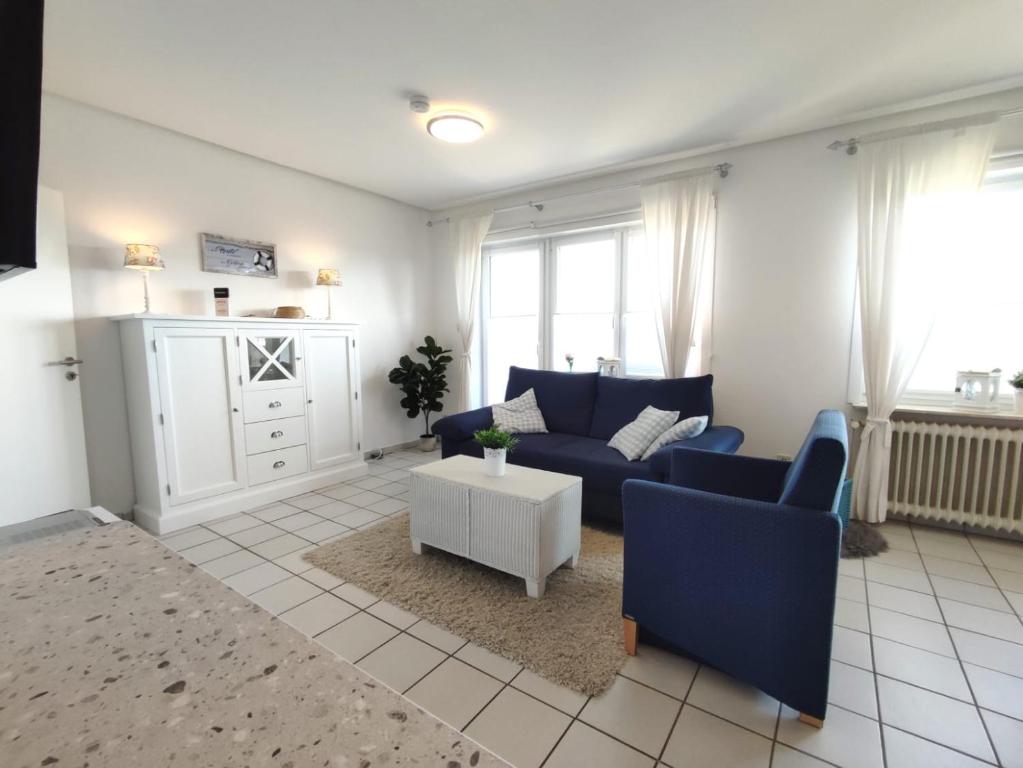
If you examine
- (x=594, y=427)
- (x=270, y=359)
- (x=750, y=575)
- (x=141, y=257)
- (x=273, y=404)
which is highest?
(x=141, y=257)

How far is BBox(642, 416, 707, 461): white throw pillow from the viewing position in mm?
2832

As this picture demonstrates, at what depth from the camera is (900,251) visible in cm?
280

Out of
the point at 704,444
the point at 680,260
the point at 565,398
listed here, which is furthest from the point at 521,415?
the point at 680,260

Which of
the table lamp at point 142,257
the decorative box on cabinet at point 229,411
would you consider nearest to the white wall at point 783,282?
the decorative box on cabinet at point 229,411

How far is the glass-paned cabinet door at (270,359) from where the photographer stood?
10.6ft

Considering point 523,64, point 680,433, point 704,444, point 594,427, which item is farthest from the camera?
point 594,427

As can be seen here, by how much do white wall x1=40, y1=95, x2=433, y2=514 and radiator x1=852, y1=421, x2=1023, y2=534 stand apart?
4.33 m

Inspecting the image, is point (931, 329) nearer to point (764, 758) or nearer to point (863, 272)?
point (863, 272)

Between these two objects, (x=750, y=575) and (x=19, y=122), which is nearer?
(x=19, y=122)

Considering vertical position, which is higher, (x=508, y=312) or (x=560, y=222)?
(x=560, y=222)

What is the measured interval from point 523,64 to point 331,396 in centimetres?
279

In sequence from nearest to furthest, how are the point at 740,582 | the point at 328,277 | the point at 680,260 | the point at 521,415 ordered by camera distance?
the point at 740,582 → the point at 680,260 → the point at 521,415 → the point at 328,277

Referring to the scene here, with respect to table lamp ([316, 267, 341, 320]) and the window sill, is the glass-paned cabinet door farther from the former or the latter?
the window sill

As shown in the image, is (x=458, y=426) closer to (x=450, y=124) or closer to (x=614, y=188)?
(x=450, y=124)
